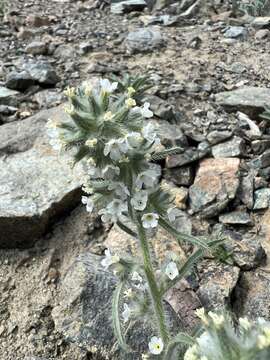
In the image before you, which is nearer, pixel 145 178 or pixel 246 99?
pixel 145 178

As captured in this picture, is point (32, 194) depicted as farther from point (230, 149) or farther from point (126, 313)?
point (230, 149)

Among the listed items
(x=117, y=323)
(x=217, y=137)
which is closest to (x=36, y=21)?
(x=217, y=137)

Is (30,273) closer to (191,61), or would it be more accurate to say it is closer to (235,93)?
(235,93)

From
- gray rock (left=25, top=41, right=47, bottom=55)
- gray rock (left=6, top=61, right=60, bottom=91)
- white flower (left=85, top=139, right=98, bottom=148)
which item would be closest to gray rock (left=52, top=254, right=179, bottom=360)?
white flower (left=85, top=139, right=98, bottom=148)

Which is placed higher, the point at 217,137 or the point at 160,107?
the point at 160,107

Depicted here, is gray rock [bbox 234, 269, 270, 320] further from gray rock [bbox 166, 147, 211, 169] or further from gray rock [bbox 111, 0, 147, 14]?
gray rock [bbox 111, 0, 147, 14]

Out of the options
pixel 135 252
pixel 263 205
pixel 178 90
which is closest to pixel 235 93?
pixel 178 90
